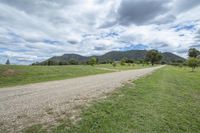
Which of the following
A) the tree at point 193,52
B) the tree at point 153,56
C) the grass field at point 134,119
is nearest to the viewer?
the grass field at point 134,119

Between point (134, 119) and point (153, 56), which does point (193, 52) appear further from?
point (134, 119)

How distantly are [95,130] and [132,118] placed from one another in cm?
181

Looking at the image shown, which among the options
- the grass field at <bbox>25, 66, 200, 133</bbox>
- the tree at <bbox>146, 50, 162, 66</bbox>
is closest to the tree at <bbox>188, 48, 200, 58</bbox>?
the tree at <bbox>146, 50, 162, 66</bbox>

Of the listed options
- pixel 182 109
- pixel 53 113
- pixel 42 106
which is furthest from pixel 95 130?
pixel 182 109

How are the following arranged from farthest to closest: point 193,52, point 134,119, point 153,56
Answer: point 153,56
point 193,52
point 134,119

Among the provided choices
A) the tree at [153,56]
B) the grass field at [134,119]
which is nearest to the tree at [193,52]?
the tree at [153,56]

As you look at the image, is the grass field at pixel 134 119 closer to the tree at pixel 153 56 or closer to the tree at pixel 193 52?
the tree at pixel 193 52

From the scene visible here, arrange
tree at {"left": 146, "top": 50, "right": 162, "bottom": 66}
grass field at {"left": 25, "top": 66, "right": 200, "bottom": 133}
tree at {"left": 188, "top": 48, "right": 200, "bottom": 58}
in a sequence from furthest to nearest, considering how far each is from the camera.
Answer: tree at {"left": 146, "top": 50, "right": 162, "bottom": 66} → tree at {"left": 188, "top": 48, "right": 200, "bottom": 58} → grass field at {"left": 25, "top": 66, "right": 200, "bottom": 133}

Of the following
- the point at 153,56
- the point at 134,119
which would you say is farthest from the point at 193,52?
the point at 134,119

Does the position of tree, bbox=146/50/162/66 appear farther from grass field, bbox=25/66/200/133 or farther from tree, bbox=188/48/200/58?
grass field, bbox=25/66/200/133

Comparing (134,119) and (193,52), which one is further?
(193,52)

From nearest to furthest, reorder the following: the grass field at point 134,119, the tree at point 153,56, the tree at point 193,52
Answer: the grass field at point 134,119
the tree at point 193,52
the tree at point 153,56

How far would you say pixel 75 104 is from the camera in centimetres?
877

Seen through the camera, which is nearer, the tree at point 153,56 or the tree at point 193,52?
the tree at point 193,52
